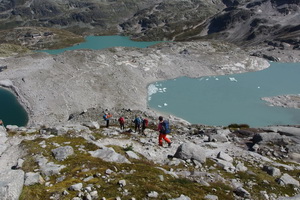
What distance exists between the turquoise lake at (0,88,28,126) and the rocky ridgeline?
2829 cm

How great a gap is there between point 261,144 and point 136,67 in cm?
5701

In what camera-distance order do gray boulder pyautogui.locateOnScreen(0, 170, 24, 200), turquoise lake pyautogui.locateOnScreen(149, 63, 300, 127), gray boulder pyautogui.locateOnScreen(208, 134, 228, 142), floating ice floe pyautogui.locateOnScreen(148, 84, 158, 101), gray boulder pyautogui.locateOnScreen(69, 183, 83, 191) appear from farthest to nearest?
floating ice floe pyautogui.locateOnScreen(148, 84, 158, 101) → turquoise lake pyautogui.locateOnScreen(149, 63, 300, 127) → gray boulder pyautogui.locateOnScreen(208, 134, 228, 142) → gray boulder pyautogui.locateOnScreen(69, 183, 83, 191) → gray boulder pyautogui.locateOnScreen(0, 170, 24, 200)

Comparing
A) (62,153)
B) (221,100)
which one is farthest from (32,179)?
(221,100)

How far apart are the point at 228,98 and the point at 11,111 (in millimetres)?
54340

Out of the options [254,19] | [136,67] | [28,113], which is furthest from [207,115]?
[254,19]

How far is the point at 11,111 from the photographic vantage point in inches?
2094

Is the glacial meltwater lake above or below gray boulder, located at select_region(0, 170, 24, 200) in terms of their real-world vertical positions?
below

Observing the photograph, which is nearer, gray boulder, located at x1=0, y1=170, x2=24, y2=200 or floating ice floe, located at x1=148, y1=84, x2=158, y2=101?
gray boulder, located at x1=0, y1=170, x2=24, y2=200

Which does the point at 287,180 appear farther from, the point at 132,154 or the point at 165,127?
the point at 132,154

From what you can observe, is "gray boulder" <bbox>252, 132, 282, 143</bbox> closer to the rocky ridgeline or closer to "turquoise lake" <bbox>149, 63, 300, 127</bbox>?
the rocky ridgeline

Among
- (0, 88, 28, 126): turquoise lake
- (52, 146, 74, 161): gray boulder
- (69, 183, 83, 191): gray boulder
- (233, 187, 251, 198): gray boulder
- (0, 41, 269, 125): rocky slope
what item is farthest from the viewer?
(0, 41, 269, 125): rocky slope

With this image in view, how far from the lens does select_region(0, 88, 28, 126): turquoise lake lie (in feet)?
161

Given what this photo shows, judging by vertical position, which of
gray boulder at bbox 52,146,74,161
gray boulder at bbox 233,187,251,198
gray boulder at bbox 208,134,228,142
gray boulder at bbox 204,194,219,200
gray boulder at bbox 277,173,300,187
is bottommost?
gray boulder at bbox 208,134,228,142

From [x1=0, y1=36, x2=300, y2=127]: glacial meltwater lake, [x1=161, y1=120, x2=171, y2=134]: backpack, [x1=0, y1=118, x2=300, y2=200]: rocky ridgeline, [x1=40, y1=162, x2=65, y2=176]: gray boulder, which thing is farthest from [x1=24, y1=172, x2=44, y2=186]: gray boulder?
[x1=0, y1=36, x2=300, y2=127]: glacial meltwater lake
